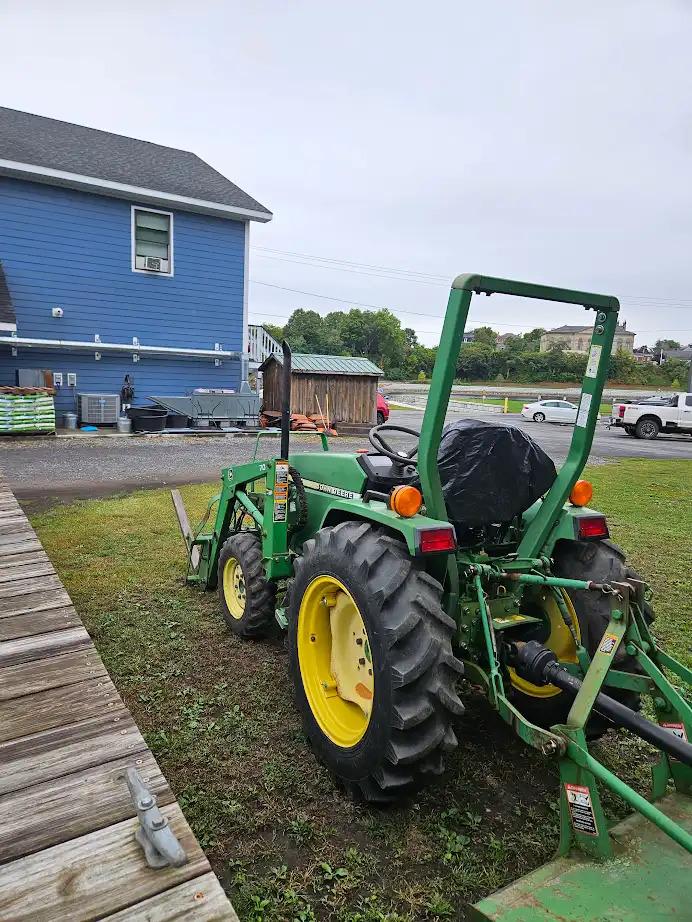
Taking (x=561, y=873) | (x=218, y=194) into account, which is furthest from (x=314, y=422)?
(x=561, y=873)

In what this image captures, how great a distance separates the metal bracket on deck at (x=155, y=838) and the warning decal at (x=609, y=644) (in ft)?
4.57

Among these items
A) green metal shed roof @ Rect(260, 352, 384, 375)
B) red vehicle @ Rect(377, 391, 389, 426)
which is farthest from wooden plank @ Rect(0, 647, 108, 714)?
red vehicle @ Rect(377, 391, 389, 426)

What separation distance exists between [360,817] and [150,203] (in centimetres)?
1575

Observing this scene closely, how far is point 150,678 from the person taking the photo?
3.43m

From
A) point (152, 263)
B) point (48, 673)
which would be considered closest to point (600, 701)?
point (48, 673)

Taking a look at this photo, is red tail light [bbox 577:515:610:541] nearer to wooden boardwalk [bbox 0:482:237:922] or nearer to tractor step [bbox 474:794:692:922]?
tractor step [bbox 474:794:692:922]

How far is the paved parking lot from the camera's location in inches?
342

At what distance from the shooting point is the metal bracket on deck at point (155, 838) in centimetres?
151

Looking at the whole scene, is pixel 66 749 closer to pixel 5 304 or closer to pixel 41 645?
pixel 41 645

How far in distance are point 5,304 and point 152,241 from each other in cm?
403

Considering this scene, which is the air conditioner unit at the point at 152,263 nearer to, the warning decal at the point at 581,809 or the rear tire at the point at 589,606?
the rear tire at the point at 589,606

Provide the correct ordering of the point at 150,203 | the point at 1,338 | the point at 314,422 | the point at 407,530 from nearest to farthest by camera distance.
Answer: the point at 407,530 → the point at 1,338 → the point at 150,203 → the point at 314,422

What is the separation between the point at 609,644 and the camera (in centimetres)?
202

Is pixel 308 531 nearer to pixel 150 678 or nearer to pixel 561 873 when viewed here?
pixel 150 678
